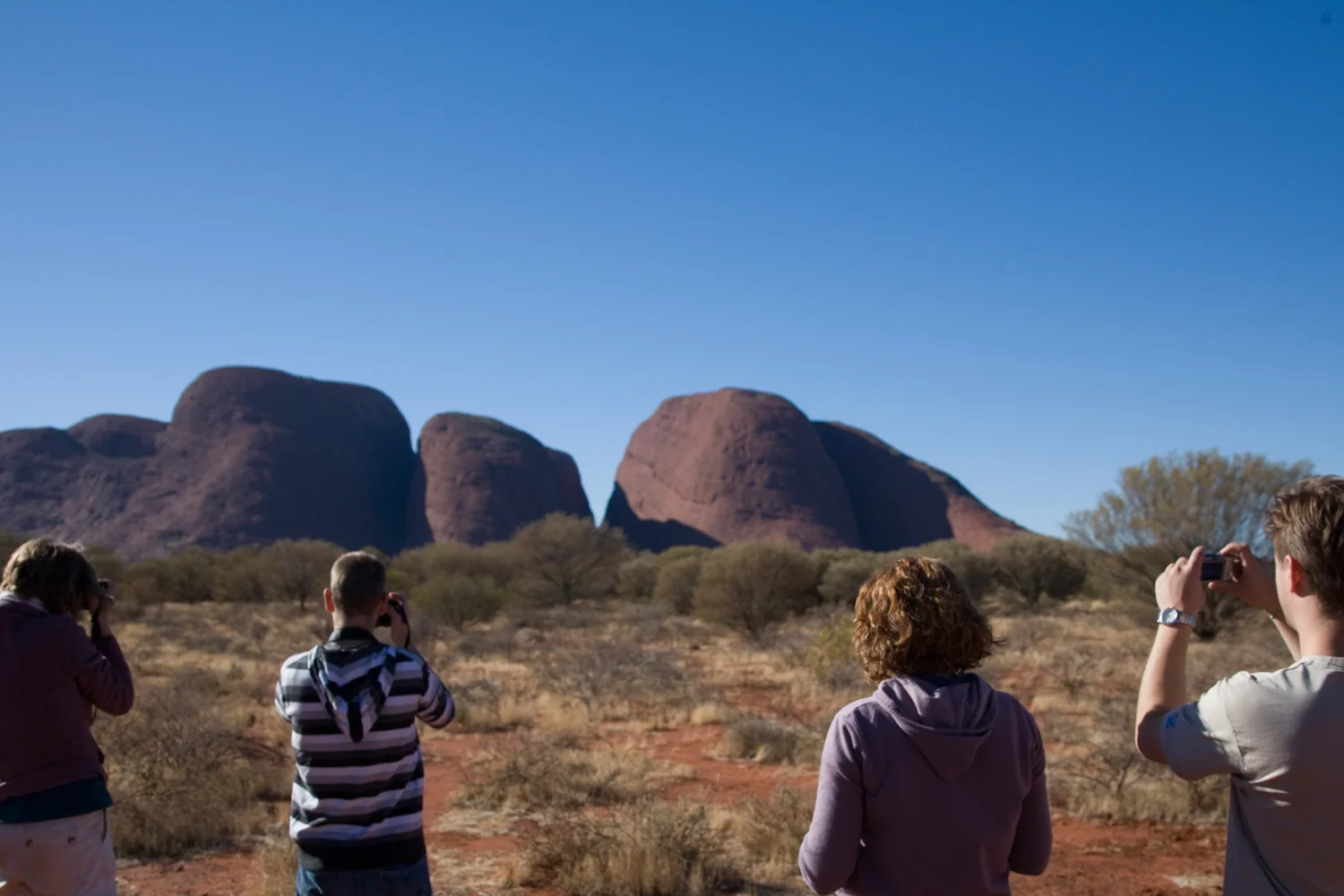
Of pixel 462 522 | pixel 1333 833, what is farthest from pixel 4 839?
pixel 462 522

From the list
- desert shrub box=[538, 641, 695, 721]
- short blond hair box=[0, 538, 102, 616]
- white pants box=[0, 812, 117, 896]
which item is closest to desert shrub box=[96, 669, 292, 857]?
white pants box=[0, 812, 117, 896]

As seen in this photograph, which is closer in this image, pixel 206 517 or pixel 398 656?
pixel 398 656

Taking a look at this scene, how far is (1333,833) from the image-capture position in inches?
67.6

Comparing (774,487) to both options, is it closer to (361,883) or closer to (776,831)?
(776,831)

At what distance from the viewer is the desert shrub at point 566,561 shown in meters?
34.0

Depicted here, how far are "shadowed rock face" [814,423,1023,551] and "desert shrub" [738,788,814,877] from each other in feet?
160

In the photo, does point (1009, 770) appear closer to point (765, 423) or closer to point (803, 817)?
point (803, 817)

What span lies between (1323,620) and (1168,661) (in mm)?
284

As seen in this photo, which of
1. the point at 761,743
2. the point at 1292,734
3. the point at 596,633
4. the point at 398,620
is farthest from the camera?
the point at 596,633

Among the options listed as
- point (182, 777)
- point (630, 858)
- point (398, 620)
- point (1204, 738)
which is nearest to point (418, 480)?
point (182, 777)

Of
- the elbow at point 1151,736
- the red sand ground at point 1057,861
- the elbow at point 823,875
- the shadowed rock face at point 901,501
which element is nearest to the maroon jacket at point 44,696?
the elbow at point 823,875

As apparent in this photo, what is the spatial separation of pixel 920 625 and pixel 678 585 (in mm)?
28701

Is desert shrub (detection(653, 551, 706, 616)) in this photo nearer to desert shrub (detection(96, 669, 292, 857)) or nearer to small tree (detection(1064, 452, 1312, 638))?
small tree (detection(1064, 452, 1312, 638))

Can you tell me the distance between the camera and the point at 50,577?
2852 millimetres
